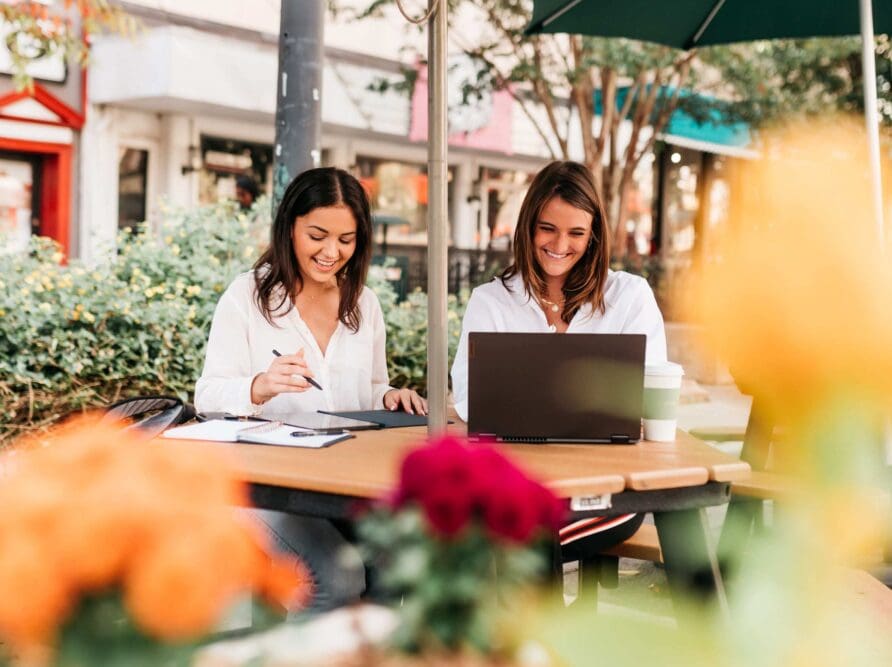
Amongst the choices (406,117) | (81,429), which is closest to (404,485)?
(81,429)

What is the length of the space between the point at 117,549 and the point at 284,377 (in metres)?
2.08

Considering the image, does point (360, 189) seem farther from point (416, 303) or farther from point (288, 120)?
point (416, 303)

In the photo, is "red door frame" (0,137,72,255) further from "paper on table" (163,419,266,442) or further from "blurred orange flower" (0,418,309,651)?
"blurred orange flower" (0,418,309,651)

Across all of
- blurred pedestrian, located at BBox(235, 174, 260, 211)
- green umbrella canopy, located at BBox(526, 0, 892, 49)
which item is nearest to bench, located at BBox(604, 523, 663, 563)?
green umbrella canopy, located at BBox(526, 0, 892, 49)

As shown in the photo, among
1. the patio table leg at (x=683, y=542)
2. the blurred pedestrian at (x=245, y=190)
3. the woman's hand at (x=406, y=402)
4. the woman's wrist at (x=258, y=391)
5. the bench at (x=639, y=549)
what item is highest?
the blurred pedestrian at (x=245, y=190)

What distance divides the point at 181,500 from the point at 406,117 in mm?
13600

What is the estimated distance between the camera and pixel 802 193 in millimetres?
465

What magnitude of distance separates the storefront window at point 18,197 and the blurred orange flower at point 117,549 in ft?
39.2

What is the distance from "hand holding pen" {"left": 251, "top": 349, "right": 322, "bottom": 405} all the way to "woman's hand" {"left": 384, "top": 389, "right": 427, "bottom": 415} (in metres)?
0.45

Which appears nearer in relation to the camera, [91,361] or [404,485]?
[404,485]

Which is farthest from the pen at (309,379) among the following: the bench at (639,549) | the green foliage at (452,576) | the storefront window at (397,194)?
the storefront window at (397,194)

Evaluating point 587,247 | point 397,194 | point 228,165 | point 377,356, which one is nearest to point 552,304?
point 587,247

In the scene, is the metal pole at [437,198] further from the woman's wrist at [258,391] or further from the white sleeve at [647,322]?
the white sleeve at [647,322]

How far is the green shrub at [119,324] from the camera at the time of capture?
4543 mm
